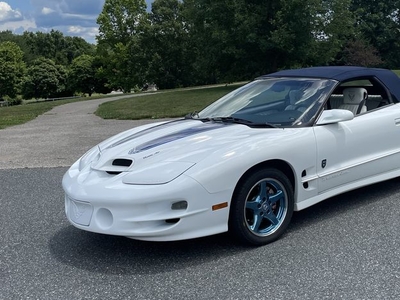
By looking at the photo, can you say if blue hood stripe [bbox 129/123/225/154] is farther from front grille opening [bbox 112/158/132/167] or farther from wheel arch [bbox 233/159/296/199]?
wheel arch [bbox 233/159/296/199]

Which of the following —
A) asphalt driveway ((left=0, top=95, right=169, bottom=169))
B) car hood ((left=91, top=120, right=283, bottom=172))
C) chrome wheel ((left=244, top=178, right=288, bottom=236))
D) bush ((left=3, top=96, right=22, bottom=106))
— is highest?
car hood ((left=91, top=120, right=283, bottom=172))

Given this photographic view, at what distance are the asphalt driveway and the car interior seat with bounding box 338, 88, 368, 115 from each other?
4.67 meters

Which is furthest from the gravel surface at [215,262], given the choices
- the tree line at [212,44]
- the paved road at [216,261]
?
the tree line at [212,44]

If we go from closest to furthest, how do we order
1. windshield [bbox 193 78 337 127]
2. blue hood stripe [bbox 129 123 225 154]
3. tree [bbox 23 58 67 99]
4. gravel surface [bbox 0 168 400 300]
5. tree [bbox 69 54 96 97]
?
1. gravel surface [bbox 0 168 400 300]
2. blue hood stripe [bbox 129 123 225 154]
3. windshield [bbox 193 78 337 127]
4. tree [bbox 23 58 67 99]
5. tree [bbox 69 54 96 97]

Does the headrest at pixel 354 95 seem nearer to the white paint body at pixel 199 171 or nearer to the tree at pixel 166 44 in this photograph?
the white paint body at pixel 199 171

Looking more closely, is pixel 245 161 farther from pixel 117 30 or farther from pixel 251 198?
pixel 117 30

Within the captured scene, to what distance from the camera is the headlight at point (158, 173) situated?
3305 mm

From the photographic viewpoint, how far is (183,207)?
10.8 feet

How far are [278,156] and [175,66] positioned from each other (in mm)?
49404

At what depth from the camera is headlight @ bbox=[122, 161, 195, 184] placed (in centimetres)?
331

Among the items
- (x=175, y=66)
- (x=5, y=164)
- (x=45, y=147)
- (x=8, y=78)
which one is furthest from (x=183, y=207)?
(x=8, y=78)

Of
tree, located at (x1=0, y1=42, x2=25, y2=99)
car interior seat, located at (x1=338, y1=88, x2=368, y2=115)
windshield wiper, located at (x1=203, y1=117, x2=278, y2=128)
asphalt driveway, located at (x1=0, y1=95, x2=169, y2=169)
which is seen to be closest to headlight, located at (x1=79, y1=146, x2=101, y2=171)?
windshield wiper, located at (x1=203, y1=117, x2=278, y2=128)

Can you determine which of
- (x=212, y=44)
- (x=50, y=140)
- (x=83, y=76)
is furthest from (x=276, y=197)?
(x=83, y=76)

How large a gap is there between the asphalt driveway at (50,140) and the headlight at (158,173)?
14.4 ft
